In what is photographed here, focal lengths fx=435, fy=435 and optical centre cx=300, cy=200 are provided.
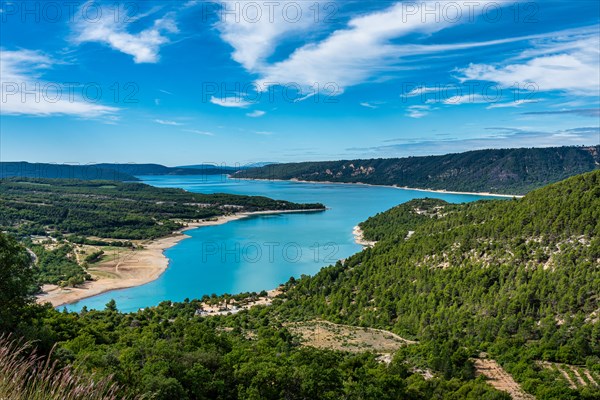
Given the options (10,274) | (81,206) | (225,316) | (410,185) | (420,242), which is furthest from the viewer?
(410,185)

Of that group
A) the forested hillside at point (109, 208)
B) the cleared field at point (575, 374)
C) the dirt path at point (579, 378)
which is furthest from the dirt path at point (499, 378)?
the forested hillside at point (109, 208)

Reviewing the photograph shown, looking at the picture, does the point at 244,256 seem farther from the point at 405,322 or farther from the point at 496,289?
the point at 496,289

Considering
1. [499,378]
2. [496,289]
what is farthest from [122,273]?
[499,378]

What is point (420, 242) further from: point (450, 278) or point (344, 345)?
point (344, 345)

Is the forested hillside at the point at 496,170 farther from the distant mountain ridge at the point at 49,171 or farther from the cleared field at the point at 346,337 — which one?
the cleared field at the point at 346,337

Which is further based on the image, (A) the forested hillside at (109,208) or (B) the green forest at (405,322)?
(A) the forested hillside at (109,208)

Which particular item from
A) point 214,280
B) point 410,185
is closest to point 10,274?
A: point 214,280
